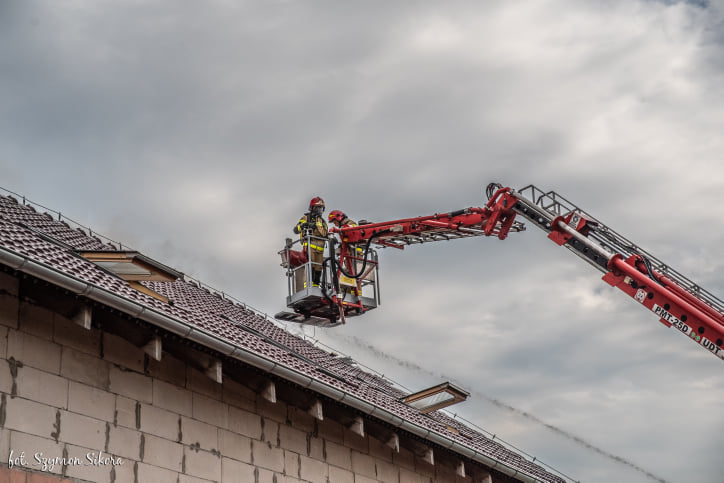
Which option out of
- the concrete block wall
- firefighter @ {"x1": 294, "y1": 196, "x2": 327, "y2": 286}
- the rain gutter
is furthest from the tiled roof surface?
firefighter @ {"x1": 294, "y1": 196, "x2": 327, "y2": 286}

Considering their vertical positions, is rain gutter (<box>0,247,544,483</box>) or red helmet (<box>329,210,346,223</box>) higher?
red helmet (<box>329,210,346,223</box>)

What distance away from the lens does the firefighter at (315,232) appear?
23.3 metres

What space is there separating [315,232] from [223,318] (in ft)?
23.3

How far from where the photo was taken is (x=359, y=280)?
23.9m

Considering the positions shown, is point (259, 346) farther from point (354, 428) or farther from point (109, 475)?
point (109, 475)

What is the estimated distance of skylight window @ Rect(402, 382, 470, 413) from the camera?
20.0 meters

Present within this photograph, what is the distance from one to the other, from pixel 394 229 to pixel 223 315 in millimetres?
6938

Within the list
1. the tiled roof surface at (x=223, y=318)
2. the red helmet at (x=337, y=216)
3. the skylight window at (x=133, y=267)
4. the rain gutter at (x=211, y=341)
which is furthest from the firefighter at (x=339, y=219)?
the skylight window at (x=133, y=267)

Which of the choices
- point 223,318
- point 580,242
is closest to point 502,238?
point 580,242

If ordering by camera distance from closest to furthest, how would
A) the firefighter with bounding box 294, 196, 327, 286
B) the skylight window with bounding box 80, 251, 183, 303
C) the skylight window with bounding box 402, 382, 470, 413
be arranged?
1. the skylight window with bounding box 80, 251, 183, 303
2. the skylight window with bounding box 402, 382, 470, 413
3. the firefighter with bounding box 294, 196, 327, 286

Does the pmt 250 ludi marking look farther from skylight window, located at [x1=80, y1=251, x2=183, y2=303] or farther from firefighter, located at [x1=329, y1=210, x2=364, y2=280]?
skylight window, located at [x1=80, y1=251, x2=183, y2=303]

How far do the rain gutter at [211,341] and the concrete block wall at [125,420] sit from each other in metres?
0.67

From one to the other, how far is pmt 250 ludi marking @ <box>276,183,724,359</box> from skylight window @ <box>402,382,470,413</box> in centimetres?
358

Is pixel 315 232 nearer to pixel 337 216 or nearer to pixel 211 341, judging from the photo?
pixel 337 216
